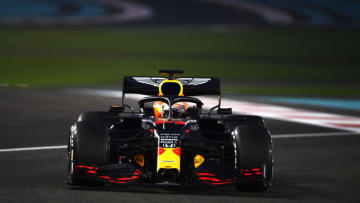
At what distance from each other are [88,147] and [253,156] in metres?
1.81

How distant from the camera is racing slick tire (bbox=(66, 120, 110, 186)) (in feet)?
30.0

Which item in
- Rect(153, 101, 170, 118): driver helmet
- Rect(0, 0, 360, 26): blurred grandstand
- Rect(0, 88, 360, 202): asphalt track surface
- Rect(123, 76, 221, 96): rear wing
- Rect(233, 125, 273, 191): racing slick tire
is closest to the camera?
Rect(0, 88, 360, 202): asphalt track surface

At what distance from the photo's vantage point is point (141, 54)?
33812 mm

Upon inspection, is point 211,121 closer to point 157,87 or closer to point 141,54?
point 157,87

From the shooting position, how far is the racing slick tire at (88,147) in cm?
915

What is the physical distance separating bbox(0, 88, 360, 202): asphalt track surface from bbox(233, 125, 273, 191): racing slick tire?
16 cm

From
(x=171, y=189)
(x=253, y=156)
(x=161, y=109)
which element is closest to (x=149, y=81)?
(x=161, y=109)

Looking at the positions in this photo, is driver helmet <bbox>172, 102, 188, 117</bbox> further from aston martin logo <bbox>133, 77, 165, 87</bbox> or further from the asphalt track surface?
the asphalt track surface

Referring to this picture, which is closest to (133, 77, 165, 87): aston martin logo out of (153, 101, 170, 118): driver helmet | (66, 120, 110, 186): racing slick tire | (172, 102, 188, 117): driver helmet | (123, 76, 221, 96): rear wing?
(123, 76, 221, 96): rear wing

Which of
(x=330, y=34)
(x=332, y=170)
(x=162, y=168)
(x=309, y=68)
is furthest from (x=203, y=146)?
(x=330, y=34)

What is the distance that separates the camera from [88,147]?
916cm

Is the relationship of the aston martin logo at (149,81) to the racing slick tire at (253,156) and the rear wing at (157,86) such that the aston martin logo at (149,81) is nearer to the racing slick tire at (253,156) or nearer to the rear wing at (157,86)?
the rear wing at (157,86)

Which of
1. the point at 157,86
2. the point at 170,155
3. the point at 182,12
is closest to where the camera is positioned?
the point at 170,155

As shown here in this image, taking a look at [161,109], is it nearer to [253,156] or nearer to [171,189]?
[171,189]
